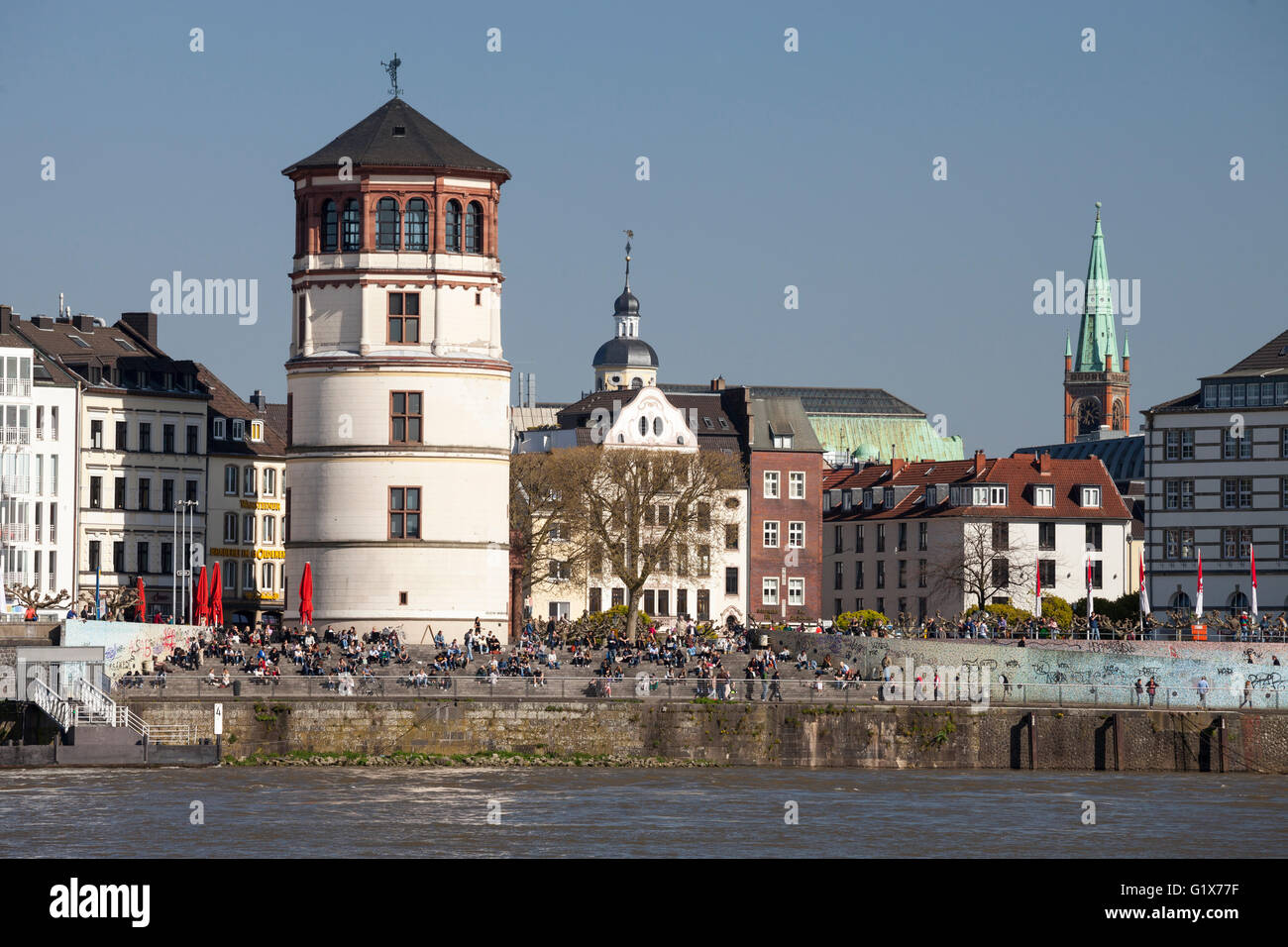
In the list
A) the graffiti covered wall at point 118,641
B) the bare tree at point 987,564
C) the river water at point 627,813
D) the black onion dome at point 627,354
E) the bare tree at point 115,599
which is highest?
the black onion dome at point 627,354

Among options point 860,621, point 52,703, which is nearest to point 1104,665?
point 860,621

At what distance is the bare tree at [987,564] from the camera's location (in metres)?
121

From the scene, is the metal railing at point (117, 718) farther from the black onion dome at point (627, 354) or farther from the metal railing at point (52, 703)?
the black onion dome at point (627, 354)

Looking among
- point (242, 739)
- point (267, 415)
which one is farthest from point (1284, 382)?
point (242, 739)

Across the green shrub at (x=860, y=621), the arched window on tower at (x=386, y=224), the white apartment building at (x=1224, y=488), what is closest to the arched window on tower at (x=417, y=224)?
the arched window on tower at (x=386, y=224)

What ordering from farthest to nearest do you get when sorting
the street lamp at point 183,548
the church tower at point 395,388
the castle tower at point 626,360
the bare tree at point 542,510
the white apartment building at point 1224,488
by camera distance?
the castle tower at point 626,360 → the bare tree at point 542,510 → the white apartment building at point 1224,488 → the street lamp at point 183,548 → the church tower at point 395,388

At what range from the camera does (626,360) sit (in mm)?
177000

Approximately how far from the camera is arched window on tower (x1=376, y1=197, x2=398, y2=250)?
269 feet

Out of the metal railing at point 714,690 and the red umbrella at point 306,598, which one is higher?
the red umbrella at point 306,598

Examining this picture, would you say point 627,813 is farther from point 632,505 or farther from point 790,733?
point 632,505

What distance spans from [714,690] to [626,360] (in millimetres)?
106350

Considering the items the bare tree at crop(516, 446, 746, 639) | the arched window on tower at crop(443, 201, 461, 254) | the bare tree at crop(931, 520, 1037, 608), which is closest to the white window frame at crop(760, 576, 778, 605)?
the bare tree at crop(931, 520, 1037, 608)

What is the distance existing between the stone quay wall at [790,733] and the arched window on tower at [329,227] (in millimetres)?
20587
